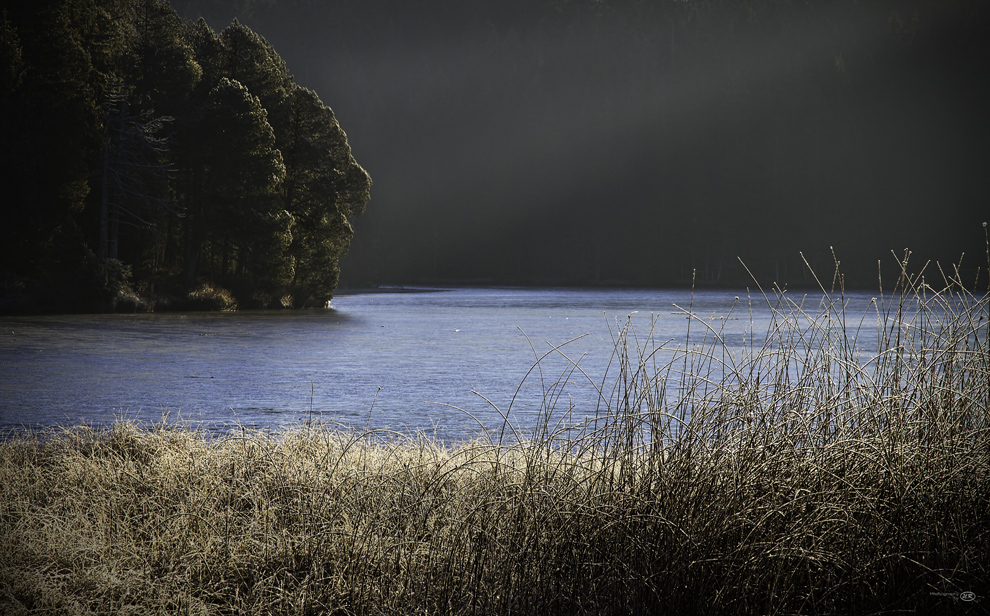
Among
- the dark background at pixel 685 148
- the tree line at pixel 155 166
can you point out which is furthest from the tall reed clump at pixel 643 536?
the dark background at pixel 685 148

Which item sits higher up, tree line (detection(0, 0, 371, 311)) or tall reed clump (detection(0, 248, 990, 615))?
tree line (detection(0, 0, 371, 311))

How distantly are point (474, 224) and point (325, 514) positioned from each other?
376 ft

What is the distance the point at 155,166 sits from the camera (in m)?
28.7

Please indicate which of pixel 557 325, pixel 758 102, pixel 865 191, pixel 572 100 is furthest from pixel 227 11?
pixel 557 325

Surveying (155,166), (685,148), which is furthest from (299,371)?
(685,148)

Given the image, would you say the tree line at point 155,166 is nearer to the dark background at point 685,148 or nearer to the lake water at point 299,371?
the lake water at point 299,371

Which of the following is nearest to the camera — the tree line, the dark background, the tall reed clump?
the tall reed clump

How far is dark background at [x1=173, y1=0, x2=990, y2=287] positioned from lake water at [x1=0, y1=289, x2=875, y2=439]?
6009 centimetres

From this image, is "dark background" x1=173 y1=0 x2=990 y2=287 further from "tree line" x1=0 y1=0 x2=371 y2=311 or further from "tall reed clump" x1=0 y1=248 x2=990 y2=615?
"tall reed clump" x1=0 y1=248 x2=990 y2=615

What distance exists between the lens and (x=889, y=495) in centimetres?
355

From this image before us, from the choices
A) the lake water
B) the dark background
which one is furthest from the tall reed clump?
the dark background

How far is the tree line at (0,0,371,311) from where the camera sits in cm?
2828

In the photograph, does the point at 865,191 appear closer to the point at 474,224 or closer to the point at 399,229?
the point at 474,224

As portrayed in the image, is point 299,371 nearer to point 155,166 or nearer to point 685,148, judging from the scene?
point 155,166
